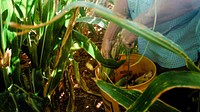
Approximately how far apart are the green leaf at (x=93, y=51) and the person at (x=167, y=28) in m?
0.08

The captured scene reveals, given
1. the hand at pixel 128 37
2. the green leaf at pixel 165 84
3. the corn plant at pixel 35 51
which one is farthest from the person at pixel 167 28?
the green leaf at pixel 165 84

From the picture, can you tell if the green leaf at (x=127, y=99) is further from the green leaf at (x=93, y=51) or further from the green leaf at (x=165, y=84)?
the green leaf at (x=93, y=51)

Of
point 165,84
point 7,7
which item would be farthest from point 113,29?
point 165,84

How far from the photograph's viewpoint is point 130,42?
0.78 m

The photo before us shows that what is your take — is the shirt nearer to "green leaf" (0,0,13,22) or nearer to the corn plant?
the corn plant

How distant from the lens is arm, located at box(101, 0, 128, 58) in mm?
896

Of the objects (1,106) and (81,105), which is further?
(81,105)

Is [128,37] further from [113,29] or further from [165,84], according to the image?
[165,84]

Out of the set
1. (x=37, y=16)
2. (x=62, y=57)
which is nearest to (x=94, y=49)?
(x=62, y=57)

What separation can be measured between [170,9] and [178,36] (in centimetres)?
15

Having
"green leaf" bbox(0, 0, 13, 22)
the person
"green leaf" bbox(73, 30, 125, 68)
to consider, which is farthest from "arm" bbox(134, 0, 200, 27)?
"green leaf" bbox(0, 0, 13, 22)

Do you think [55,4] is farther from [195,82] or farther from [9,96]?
[195,82]

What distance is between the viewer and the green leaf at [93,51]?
85cm

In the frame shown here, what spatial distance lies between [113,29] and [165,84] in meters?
0.44
